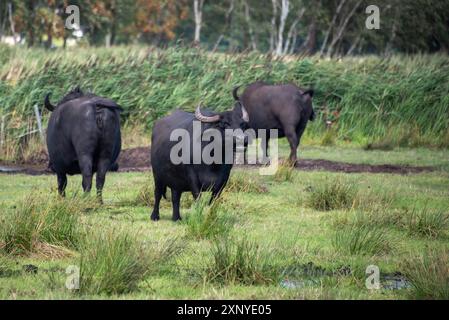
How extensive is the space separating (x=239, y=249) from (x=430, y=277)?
1981mm

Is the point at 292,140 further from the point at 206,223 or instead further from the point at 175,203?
the point at 206,223

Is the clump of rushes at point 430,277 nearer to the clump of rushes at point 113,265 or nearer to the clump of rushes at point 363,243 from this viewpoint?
the clump of rushes at point 363,243

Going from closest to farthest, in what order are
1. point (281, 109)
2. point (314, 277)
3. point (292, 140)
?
point (314, 277) < point (292, 140) < point (281, 109)

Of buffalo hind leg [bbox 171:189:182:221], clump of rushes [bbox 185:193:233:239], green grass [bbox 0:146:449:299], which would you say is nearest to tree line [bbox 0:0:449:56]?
green grass [bbox 0:146:449:299]

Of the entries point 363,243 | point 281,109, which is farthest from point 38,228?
point 281,109

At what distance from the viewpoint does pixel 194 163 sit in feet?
45.7

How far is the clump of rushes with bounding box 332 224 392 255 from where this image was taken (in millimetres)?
11953

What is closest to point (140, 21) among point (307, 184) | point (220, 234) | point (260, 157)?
point (260, 157)

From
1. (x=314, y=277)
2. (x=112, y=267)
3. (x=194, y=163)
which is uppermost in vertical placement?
(x=194, y=163)

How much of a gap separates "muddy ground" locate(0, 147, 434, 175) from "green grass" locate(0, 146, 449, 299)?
346 cm

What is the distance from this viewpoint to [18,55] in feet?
90.8

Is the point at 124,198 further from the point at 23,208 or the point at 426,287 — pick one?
the point at 426,287

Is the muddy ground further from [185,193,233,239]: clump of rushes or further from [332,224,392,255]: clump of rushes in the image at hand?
[332,224,392,255]: clump of rushes
